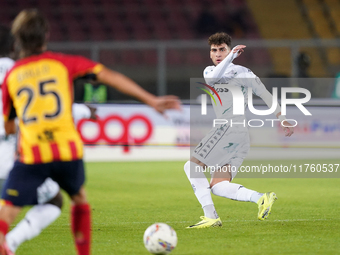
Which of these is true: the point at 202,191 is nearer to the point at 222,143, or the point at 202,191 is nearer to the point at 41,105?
the point at 222,143

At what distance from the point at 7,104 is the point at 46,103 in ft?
1.06

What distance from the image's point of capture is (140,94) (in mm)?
3686

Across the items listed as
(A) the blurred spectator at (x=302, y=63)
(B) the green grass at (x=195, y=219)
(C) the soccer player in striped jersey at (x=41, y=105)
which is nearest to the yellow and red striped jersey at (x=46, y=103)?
(C) the soccer player in striped jersey at (x=41, y=105)

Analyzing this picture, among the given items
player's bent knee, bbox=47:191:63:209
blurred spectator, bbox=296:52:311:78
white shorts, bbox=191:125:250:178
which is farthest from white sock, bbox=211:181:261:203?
blurred spectator, bbox=296:52:311:78

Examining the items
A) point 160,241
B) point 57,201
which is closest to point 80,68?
point 57,201


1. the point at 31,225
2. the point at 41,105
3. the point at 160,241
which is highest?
the point at 41,105

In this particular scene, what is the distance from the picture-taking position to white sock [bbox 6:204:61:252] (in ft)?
13.5

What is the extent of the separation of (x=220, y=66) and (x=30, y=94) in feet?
9.20

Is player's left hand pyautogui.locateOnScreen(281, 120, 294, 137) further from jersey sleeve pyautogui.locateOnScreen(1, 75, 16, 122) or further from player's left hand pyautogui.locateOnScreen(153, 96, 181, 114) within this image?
jersey sleeve pyautogui.locateOnScreen(1, 75, 16, 122)

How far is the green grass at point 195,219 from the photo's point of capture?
212 inches

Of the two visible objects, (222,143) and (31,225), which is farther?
(222,143)

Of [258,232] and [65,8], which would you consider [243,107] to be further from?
[65,8]

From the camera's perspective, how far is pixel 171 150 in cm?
1405

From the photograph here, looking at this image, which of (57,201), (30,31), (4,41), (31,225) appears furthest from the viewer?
(4,41)
